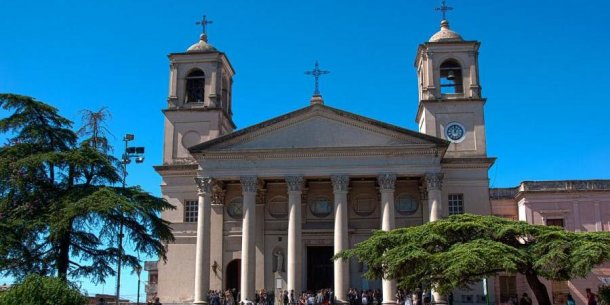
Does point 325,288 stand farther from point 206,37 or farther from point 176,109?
point 206,37

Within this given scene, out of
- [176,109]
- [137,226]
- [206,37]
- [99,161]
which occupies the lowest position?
[137,226]

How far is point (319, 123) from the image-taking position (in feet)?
121

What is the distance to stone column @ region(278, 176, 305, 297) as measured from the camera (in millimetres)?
33969

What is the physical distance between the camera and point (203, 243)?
3494cm

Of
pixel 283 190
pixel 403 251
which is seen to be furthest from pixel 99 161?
pixel 283 190

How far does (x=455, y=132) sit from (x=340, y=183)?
27.7ft

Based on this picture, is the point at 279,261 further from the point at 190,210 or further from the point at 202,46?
the point at 202,46

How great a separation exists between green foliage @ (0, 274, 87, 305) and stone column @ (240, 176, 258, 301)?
1649 cm

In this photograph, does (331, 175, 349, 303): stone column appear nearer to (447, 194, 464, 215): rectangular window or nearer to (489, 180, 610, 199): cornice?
(447, 194, 464, 215): rectangular window

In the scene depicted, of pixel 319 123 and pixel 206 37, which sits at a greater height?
pixel 206 37

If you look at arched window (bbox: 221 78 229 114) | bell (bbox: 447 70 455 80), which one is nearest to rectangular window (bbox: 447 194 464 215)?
bell (bbox: 447 70 455 80)

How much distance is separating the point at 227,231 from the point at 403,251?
58.3 ft

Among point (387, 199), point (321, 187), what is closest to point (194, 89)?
point (321, 187)

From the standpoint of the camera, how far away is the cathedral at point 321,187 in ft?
116
